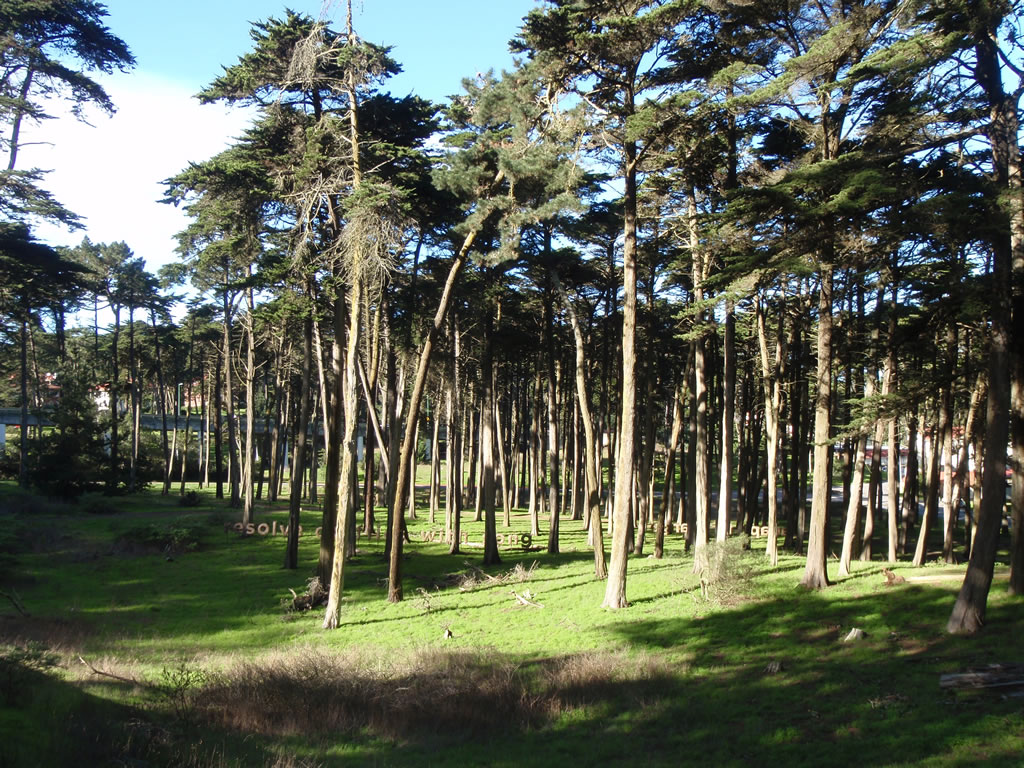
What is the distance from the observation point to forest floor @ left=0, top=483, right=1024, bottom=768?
9.39 m

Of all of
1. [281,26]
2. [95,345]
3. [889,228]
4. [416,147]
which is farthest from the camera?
[95,345]

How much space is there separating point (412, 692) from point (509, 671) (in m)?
1.87

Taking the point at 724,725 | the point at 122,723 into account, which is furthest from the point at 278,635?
the point at 724,725

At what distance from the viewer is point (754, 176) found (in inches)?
822

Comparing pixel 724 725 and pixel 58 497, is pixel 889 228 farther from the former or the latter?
pixel 58 497

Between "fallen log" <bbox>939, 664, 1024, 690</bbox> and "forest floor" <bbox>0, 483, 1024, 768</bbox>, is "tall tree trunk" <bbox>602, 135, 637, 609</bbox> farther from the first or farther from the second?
"fallen log" <bbox>939, 664, 1024, 690</bbox>

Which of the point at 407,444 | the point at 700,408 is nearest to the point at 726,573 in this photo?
the point at 700,408

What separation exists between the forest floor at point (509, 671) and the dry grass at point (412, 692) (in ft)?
0.15

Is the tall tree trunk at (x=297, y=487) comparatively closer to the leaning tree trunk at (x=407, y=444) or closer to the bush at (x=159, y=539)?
the leaning tree trunk at (x=407, y=444)

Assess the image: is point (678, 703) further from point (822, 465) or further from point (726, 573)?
point (822, 465)

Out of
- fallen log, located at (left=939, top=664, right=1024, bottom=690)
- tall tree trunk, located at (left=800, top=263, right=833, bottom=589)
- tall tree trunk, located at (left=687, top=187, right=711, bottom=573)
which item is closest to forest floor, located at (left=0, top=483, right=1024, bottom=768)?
fallen log, located at (left=939, top=664, right=1024, bottom=690)

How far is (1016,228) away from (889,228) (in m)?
2.16

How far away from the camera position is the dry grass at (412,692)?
1118cm

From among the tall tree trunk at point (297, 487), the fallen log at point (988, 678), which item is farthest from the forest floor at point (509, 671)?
the tall tree trunk at point (297, 487)
